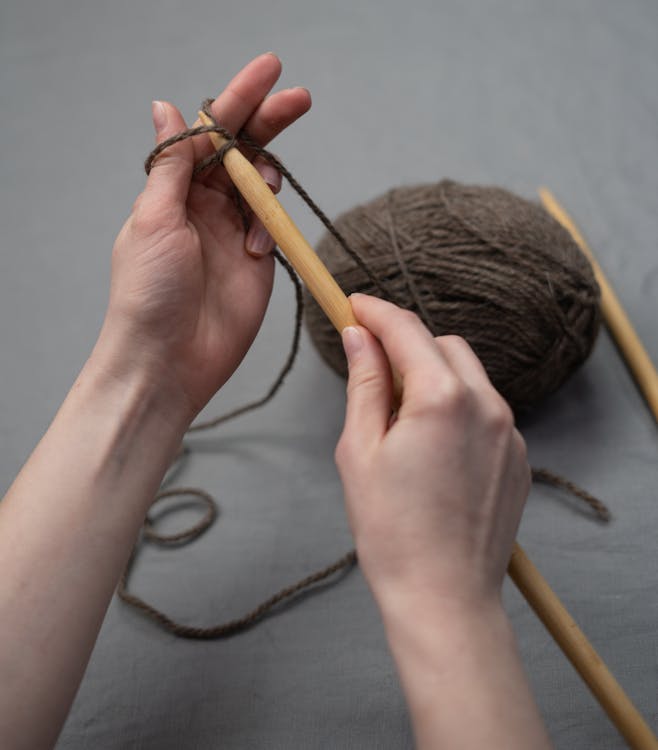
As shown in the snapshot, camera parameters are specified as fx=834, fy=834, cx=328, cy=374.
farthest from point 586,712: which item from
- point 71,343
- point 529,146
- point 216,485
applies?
point 529,146

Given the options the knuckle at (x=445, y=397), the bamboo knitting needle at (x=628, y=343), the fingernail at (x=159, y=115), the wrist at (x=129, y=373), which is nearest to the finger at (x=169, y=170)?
the fingernail at (x=159, y=115)

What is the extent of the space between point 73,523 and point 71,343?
0.59 m

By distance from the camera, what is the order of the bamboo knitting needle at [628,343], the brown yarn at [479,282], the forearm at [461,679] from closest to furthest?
the forearm at [461,679]
the brown yarn at [479,282]
the bamboo knitting needle at [628,343]

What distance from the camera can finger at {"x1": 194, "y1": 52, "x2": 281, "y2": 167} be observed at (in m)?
0.81

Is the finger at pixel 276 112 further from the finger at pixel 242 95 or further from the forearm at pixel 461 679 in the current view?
the forearm at pixel 461 679

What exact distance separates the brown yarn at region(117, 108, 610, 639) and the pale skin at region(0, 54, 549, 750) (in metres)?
0.15

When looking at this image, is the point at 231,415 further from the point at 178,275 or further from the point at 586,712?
the point at 586,712

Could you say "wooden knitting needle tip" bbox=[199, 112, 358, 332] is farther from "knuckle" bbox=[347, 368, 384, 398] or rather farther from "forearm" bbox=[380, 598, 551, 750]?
"forearm" bbox=[380, 598, 551, 750]

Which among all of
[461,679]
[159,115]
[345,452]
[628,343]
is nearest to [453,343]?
[345,452]

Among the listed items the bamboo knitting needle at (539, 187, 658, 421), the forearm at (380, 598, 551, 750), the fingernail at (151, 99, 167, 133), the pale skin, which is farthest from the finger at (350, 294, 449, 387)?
the bamboo knitting needle at (539, 187, 658, 421)

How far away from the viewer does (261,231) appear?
87cm

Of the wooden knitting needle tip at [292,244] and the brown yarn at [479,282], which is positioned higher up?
the wooden knitting needle tip at [292,244]

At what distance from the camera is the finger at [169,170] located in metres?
0.79

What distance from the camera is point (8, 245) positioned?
4.58 ft
